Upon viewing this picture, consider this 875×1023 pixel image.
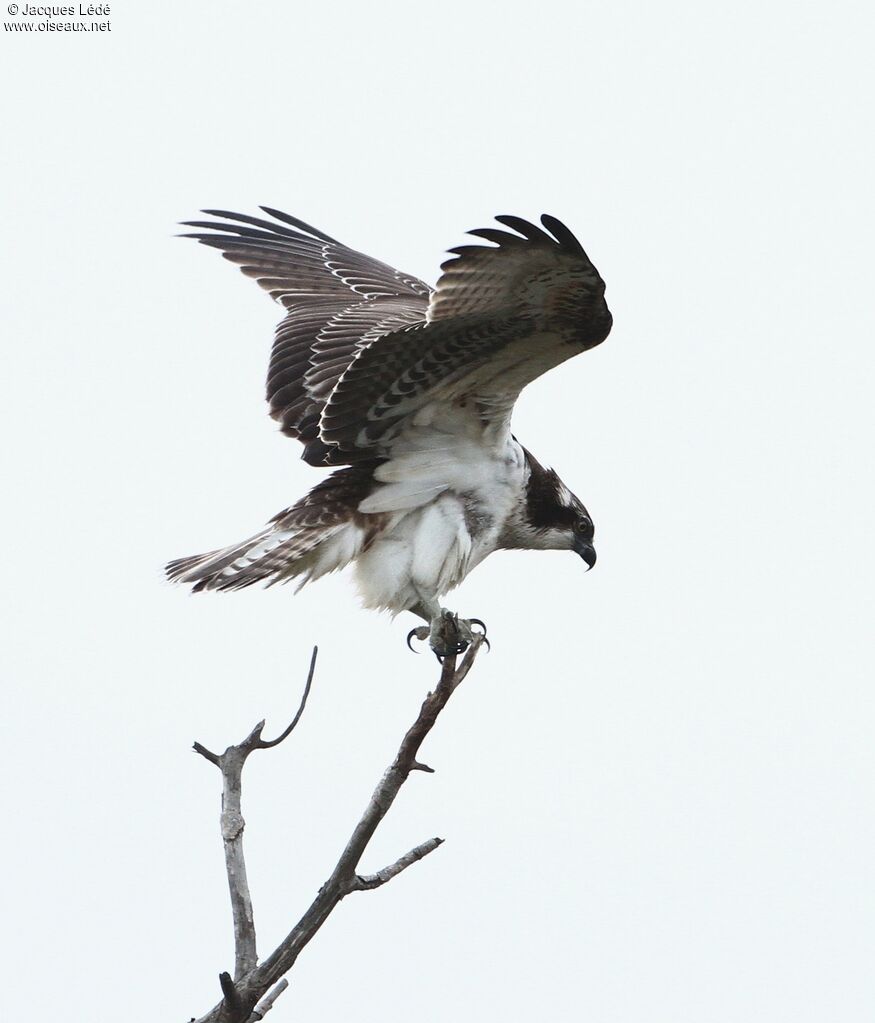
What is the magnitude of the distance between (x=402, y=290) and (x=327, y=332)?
1019 millimetres

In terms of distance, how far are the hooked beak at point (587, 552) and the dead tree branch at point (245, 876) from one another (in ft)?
9.10

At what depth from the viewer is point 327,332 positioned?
717cm

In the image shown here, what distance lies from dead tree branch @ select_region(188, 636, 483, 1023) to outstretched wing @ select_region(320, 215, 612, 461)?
1.45 metres

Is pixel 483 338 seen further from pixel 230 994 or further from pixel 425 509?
pixel 230 994

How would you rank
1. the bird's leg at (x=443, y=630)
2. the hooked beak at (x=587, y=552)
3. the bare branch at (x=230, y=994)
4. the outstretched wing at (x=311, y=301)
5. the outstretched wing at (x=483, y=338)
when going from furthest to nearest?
1. the hooked beak at (x=587, y=552)
2. the outstretched wing at (x=311, y=301)
3. the bird's leg at (x=443, y=630)
4. the outstretched wing at (x=483, y=338)
5. the bare branch at (x=230, y=994)

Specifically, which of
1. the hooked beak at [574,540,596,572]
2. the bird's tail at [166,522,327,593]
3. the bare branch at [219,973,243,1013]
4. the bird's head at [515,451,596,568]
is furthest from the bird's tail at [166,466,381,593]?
the bare branch at [219,973,243,1013]

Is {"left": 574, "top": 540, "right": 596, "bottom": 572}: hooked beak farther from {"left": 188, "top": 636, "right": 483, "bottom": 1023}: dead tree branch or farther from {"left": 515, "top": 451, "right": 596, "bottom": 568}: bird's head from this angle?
{"left": 188, "top": 636, "right": 483, "bottom": 1023}: dead tree branch

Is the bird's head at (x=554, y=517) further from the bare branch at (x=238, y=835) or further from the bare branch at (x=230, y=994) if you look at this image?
the bare branch at (x=230, y=994)

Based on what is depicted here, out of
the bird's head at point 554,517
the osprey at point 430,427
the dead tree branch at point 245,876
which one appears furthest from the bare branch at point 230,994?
the bird's head at point 554,517

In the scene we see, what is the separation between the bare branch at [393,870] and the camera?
4348mm

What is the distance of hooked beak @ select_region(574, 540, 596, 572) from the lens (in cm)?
746

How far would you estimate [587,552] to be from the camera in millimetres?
7496

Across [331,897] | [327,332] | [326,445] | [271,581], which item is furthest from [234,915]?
[327,332]

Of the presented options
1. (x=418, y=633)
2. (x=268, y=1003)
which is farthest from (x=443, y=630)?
(x=268, y=1003)
